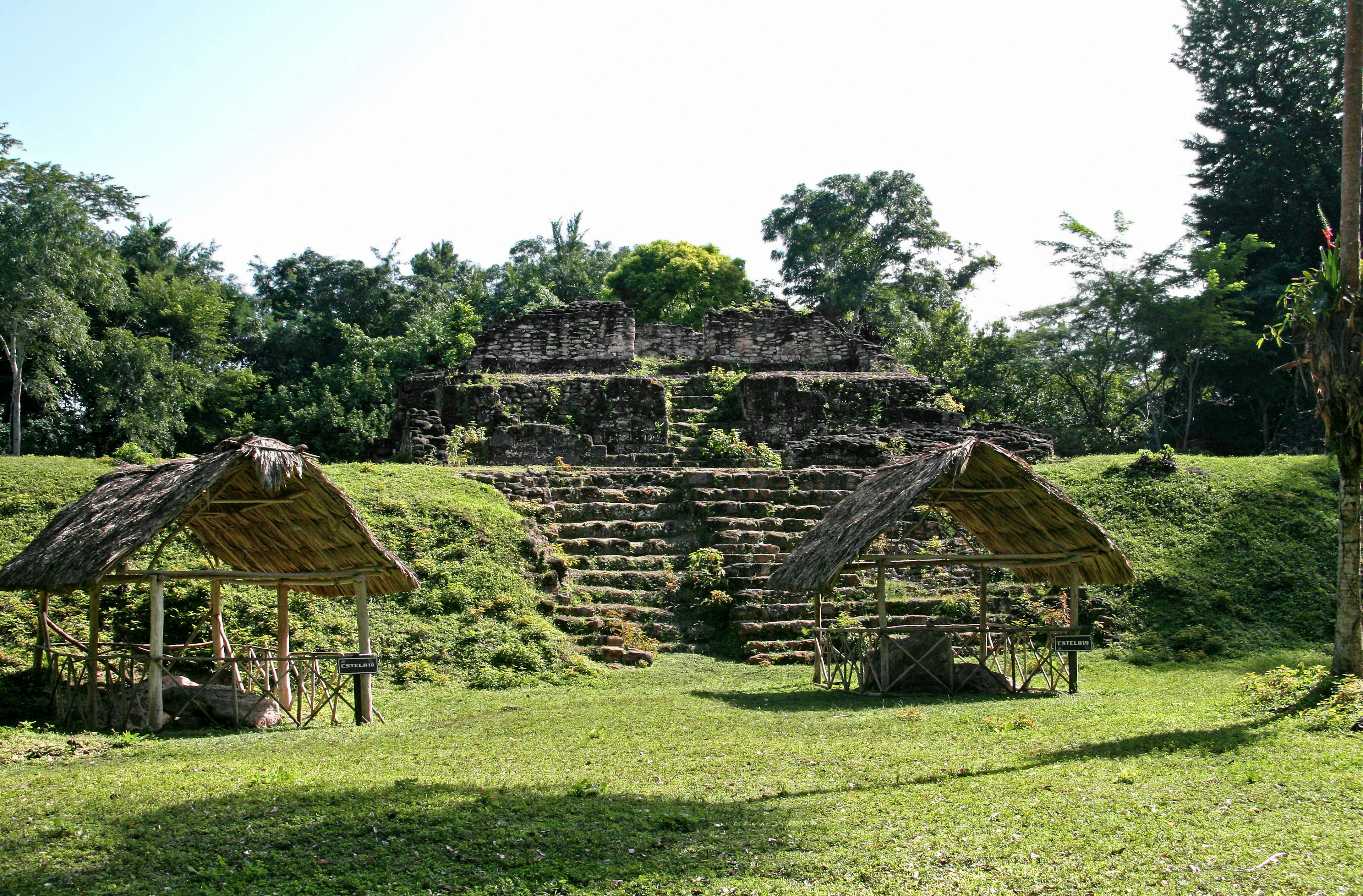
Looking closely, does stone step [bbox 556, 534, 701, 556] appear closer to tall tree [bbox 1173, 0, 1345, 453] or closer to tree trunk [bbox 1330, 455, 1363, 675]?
tree trunk [bbox 1330, 455, 1363, 675]

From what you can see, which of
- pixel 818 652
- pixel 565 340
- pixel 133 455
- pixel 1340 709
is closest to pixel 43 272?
pixel 133 455

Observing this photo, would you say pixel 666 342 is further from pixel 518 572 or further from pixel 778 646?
pixel 778 646

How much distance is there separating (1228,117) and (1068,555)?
77.9ft

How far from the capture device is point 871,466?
18281 millimetres

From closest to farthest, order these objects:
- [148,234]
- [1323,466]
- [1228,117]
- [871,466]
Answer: [1323,466] < [871,466] < [1228,117] < [148,234]

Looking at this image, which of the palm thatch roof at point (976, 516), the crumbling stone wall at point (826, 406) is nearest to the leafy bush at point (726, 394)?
the crumbling stone wall at point (826, 406)

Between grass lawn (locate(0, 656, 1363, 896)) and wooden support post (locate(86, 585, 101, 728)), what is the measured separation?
16.4 inches

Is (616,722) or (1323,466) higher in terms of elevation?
(1323,466)

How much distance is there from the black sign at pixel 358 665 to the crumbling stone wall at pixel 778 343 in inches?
621

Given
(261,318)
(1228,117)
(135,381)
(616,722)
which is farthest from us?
(261,318)

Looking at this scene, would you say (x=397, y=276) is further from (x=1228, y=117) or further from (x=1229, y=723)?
(x=1229, y=723)

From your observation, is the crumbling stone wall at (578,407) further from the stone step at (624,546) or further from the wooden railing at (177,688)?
the wooden railing at (177,688)

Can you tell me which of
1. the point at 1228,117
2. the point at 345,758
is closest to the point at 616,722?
the point at 345,758

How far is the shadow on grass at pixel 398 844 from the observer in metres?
4.53
